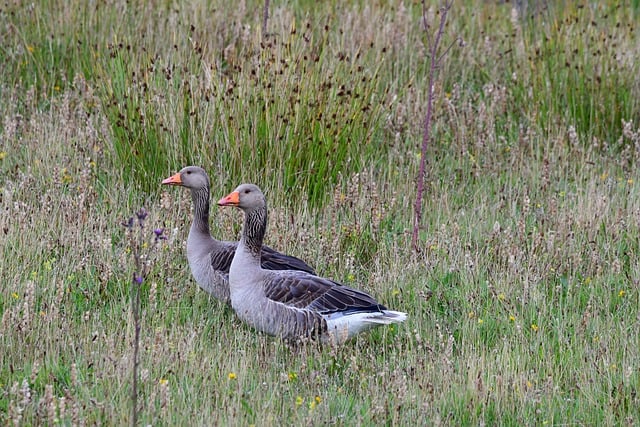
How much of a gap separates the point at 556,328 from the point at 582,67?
363cm

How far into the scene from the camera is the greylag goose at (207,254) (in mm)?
6035

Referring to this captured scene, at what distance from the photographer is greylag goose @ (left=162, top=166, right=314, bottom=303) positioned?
604 centimetres

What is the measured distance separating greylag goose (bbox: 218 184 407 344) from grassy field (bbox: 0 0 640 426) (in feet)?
0.46

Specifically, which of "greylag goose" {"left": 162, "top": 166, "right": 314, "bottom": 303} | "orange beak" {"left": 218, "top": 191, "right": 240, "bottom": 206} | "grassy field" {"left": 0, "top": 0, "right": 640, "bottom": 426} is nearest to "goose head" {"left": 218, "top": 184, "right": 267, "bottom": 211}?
"orange beak" {"left": 218, "top": 191, "right": 240, "bottom": 206}

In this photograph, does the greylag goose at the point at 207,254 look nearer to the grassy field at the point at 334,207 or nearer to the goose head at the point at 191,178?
the goose head at the point at 191,178

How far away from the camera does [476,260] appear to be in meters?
6.34

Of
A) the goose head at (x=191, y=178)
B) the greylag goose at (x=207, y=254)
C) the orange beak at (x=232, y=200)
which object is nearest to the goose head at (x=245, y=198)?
the orange beak at (x=232, y=200)

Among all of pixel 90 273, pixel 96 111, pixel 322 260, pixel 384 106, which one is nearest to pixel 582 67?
pixel 384 106

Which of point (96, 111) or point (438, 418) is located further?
point (96, 111)

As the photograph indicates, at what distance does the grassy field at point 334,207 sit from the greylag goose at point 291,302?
0.14 metres

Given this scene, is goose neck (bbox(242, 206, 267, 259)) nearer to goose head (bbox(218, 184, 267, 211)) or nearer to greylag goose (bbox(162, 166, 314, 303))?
goose head (bbox(218, 184, 267, 211))

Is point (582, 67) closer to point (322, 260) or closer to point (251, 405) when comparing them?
point (322, 260)

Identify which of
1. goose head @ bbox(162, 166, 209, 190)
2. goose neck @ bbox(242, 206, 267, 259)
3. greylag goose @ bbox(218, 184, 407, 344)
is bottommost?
greylag goose @ bbox(218, 184, 407, 344)

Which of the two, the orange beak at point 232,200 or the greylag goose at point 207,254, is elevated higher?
the orange beak at point 232,200
